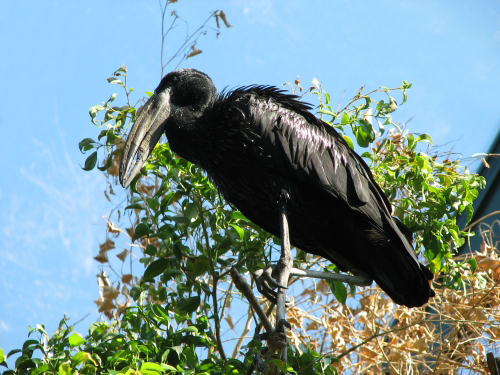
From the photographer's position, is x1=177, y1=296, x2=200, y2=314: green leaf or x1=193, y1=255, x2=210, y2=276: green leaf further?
x1=193, y1=255, x2=210, y2=276: green leaf

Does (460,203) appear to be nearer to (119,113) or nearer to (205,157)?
(205,157)

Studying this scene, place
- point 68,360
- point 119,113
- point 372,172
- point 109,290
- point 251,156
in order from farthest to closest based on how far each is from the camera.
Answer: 1. point 109,290
2. point 372,172
3. point 119,113
4. point 251,156
5. point 68,360

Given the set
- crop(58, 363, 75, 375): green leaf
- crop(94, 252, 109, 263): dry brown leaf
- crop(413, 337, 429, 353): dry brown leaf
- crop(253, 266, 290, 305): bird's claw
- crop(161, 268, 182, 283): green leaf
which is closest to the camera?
crop(58, 363, 75, 375): green leaf

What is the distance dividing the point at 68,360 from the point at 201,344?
60cm

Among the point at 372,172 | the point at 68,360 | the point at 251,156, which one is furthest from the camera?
the point at 372,172

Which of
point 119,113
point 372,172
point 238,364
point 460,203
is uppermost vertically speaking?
point 119,113

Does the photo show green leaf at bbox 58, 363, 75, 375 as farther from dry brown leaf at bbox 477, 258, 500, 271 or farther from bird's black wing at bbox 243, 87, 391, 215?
dry brown leaf at bbox 477, 258, 500, 271

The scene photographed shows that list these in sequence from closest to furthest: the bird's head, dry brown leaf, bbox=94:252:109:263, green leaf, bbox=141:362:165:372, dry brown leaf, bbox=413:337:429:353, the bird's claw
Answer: green leaf, bbox=141:362:165:372 → the bird's claw → the bird's head → dry brown leaf, bbox=94:252:109:263 → dry brown leaf, bbox=413:337:429:353

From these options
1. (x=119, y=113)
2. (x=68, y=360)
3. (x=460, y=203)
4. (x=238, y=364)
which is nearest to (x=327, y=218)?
(x=460, y=203)

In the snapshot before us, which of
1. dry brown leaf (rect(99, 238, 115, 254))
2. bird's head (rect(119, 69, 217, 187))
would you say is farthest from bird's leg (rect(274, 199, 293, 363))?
dry brown leaf (rect(99, 238, 115, 254))

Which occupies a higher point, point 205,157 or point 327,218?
point 205,157

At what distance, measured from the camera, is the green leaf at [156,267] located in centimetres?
349

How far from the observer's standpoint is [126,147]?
11.4 ft

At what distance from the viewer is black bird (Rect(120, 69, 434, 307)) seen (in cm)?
346
